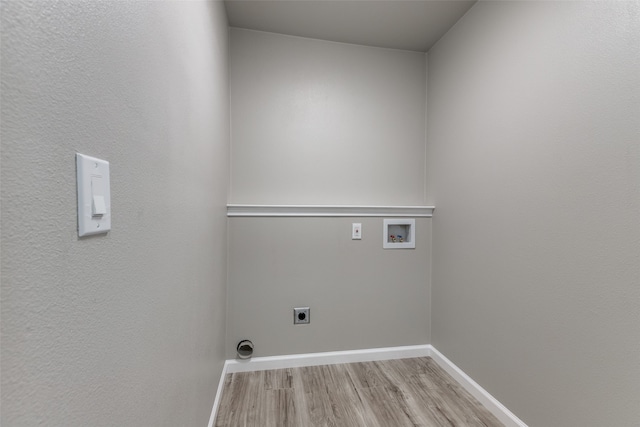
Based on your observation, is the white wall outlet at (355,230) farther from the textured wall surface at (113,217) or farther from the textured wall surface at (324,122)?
the textured wall surface at (113,217)

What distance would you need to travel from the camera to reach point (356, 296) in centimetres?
204

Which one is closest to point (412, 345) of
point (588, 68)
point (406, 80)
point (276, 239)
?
point (276, 239)

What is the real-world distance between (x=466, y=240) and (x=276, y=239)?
1303 millimetres

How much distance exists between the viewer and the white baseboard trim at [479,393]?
55.5 inches

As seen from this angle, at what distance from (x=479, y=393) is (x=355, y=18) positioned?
2.51 m

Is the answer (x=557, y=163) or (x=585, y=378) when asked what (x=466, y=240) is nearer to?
(x=557, y=163)

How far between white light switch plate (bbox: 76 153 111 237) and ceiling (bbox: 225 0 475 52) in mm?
1729

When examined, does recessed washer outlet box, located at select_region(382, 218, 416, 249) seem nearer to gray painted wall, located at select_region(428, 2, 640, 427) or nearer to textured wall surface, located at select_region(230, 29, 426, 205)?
textured wall surface, located at select_region(230, 29, 426, 205)

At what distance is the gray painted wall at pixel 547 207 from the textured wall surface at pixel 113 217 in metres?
1.55

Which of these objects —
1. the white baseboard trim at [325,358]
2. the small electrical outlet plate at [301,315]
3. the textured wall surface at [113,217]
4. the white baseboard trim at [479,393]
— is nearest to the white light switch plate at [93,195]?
the textured wall surface at [113,217]

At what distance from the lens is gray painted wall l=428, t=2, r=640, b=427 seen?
3.21ft

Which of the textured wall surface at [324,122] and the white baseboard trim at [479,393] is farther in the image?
the textured wall surface at [324,122]

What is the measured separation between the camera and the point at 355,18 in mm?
1781

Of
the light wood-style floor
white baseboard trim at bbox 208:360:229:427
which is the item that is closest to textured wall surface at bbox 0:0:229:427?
white baseboard trim at bbox 208:360:229:427
